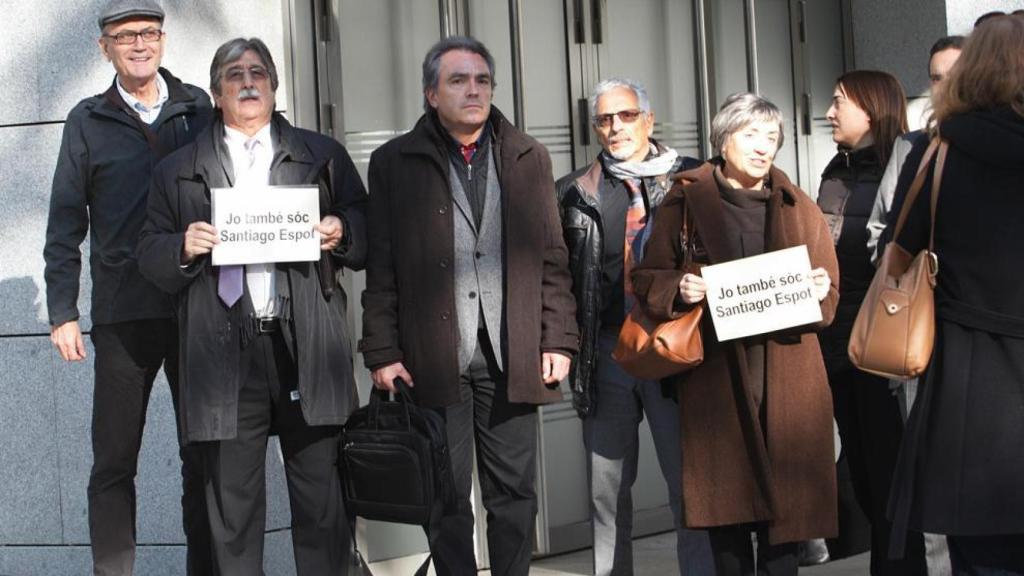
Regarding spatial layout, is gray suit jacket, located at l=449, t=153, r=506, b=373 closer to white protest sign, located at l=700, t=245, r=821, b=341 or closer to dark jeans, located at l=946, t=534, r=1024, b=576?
white protest sign, located at l=700, t=245, r=821, b=341

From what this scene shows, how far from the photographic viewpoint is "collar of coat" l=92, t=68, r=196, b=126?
6.50m

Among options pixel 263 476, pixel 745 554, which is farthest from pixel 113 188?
pixel 745 554

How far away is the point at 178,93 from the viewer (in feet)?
21.8

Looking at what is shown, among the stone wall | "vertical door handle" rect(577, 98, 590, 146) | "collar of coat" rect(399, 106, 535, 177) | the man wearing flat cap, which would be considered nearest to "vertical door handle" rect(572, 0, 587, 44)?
"vertical door handle" rect(577, 98, 590, 146)

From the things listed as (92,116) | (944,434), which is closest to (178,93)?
(92,116)

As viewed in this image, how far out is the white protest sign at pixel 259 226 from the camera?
19.4 ft

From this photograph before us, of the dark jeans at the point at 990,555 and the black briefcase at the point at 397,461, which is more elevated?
the black briefcase at the point at 397,461

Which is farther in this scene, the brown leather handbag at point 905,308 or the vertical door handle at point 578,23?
the vertical door handle at point 578,23

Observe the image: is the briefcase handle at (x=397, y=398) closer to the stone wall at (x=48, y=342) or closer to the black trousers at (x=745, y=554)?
the black trousers at (x=745, y=554)

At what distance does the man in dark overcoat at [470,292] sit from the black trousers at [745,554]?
0.72 metres

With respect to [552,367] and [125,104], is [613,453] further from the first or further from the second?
[125,104]

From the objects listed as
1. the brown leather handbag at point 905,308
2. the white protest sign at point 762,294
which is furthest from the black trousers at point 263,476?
the brown leather handbag at point 905,308

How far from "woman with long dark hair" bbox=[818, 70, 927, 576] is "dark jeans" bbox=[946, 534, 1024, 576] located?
1728 millimetres

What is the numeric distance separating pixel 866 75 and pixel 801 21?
2863mm
